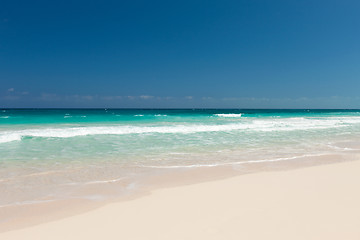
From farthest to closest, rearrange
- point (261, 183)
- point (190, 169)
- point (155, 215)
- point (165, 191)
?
1. point (190, 169)
2. point (261, 183)
3. point (165, 191)
4. point (155, 215)

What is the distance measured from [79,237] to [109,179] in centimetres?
268

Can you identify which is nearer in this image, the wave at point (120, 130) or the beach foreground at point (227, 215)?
the beach foreground at point (227, 215)

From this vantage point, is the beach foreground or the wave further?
the wave

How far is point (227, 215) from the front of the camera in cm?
377

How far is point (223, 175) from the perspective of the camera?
246 inches

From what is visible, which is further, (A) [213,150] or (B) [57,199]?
(A) [213,150]

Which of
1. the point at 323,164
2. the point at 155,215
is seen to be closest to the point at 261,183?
the point at 155,215

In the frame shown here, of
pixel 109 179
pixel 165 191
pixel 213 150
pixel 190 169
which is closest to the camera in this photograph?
pixel 165 191

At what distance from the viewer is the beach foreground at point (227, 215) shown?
10.7 feet

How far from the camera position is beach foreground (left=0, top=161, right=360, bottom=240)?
326 cm

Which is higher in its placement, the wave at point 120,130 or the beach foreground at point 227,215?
the beach foreground at point 227,215

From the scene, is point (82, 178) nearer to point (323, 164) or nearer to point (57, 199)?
point (57, 199)

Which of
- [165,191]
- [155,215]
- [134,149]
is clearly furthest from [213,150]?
[155,215]

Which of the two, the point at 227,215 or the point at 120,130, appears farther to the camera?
the point at 120,130
